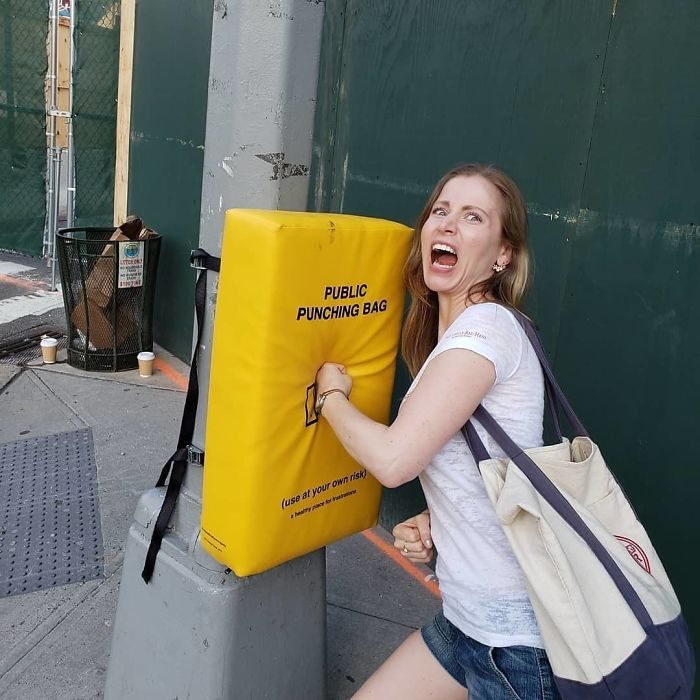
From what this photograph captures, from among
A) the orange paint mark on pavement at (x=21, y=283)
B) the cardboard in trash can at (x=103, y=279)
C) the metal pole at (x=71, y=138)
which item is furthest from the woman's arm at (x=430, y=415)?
the orange paint mark on pavement at (x=21, y=283)

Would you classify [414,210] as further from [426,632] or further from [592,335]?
[426,632]

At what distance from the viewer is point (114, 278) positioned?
5.36m

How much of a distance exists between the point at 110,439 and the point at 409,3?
9.30 ft

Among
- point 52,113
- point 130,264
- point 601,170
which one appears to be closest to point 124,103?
point 52,113

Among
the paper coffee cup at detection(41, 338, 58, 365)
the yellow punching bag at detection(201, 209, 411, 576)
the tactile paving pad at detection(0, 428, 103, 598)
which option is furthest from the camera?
the paper coffee cup at detection(41, 338, 58, 365)

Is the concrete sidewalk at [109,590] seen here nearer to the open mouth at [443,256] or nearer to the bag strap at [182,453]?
the bag strap at [182,453]

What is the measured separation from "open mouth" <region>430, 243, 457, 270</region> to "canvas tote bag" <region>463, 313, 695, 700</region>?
43 centimetres

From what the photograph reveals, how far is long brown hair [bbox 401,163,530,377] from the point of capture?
1802mm

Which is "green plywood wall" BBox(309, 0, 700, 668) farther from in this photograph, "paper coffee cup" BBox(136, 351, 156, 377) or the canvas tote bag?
"paper coffee cup" BBox(136, 351, 156, 377)

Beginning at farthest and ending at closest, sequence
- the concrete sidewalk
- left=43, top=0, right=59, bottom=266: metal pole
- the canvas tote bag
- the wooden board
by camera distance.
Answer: left=43, top=0, right=59, bottom=266: metal pole
the wooden board
the concrete sidewalk
the canvas tote bag

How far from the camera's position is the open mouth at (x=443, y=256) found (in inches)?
69.3

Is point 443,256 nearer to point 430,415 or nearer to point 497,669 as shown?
point 430,415

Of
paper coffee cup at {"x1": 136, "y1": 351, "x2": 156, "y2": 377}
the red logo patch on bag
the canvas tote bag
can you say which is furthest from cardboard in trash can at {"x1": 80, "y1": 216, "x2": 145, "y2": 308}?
the red logo patch on bag

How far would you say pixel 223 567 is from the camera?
6.56 feet
